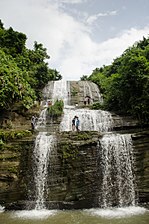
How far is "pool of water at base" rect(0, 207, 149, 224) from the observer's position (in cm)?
980

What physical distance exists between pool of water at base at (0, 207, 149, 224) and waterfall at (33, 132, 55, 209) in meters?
0.86

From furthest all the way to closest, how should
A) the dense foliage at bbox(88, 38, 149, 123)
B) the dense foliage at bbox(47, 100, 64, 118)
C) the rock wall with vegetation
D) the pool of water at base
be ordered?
1. the dense foliage at bbox(47, 100, 64, 118)
2. the dense foliage at bbox(88, 38, 149, 123)
3. the rock wall with vegetation
4. the pool of water at base

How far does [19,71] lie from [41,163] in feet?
34.9

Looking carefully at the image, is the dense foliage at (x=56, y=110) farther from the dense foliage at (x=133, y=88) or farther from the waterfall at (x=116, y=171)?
the waterfall at (x=116, y=171)

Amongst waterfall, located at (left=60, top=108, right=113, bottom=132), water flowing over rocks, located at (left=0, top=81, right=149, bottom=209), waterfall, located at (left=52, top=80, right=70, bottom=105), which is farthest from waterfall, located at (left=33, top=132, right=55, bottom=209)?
waterfall, located at (left=52, top=80, right=70, bottom=105)

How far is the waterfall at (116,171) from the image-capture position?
12.2 meters

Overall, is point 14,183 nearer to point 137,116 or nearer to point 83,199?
point 83,199

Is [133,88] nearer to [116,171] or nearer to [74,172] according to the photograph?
[116,171]

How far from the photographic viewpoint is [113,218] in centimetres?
1014

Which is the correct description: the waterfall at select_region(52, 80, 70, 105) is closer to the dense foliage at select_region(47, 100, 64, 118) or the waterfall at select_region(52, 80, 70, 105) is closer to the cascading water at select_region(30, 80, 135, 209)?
the dense foliage at select_region(47, 100, 64, 118)

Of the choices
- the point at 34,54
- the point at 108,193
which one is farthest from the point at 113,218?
the point at 34,54

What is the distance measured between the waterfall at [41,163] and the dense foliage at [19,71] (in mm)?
5393

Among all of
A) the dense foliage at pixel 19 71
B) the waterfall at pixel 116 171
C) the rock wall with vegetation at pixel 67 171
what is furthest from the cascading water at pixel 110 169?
the dense foliage at pixel 19 71

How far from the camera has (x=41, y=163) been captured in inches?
512
